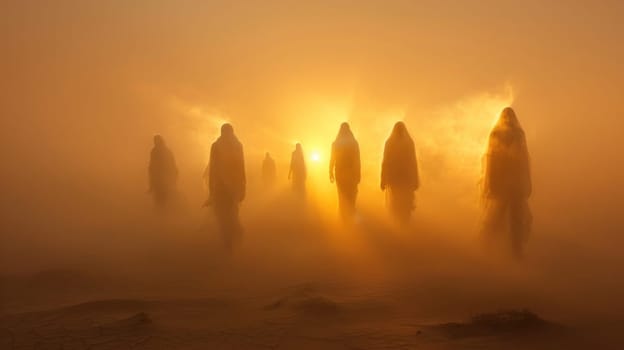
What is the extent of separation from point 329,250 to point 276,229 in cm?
435

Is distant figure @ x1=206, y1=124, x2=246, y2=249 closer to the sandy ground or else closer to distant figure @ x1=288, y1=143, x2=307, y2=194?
the sandy ground

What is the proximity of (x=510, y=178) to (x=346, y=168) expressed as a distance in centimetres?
610

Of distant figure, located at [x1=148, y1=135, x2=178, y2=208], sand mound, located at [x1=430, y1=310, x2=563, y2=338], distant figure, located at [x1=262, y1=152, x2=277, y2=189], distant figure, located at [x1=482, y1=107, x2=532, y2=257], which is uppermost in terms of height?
distant figure, located at [x1=262, y1=152, x2=277, y2=189]

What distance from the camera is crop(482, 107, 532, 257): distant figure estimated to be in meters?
12.0

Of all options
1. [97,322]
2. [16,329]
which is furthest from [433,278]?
[16,329]

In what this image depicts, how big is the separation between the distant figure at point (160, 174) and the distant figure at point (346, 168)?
28.0 feet

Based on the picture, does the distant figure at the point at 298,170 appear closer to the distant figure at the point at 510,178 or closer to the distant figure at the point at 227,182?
the distant figure at the point at 227,182

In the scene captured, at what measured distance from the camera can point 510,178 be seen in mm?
12016

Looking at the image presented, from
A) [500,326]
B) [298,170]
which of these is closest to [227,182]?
[500,326]

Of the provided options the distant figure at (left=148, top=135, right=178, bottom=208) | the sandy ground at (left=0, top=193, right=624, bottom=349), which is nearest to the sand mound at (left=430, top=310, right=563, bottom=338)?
the sandy ground at (left=0, top=193, right=624, bottom=349)

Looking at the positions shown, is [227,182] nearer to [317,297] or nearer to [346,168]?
[346,168]

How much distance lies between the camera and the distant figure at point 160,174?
19.1 metres

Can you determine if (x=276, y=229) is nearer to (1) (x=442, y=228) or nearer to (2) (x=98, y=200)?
(1) (x=442, y=228)

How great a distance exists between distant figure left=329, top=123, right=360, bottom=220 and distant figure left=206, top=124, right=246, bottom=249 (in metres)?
3.93
